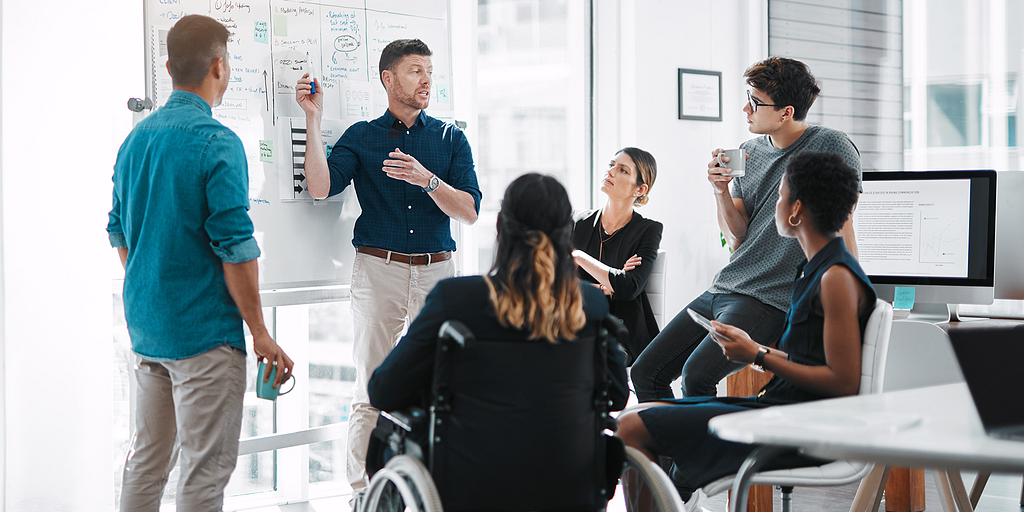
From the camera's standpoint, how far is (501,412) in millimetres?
1466

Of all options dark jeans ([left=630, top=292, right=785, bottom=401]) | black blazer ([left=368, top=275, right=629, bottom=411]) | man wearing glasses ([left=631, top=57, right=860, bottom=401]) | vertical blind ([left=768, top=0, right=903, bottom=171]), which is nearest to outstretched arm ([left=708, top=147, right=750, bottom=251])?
man wearing glasses ([left=631, top=57, right=860, bottom=401])

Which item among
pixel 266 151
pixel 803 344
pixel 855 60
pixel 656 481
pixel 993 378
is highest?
pixel 855 60

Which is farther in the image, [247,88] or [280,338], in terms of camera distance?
[280,338]

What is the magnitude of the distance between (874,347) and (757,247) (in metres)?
0.83

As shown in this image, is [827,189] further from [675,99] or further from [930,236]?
[675,99]

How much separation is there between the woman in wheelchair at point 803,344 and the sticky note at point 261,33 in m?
1.79

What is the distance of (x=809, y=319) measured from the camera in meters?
1.86

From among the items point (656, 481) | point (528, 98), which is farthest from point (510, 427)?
point (528, 98)

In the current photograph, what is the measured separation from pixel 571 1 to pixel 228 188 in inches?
108

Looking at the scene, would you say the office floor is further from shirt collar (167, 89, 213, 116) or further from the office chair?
shirt collar (167, 89, 213, 116)

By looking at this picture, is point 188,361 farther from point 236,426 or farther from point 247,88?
point 247,88

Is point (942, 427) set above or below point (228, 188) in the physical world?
below

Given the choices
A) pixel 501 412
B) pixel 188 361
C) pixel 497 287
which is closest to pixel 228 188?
pixel 188 361

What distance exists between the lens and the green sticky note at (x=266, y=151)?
2.71 metres
